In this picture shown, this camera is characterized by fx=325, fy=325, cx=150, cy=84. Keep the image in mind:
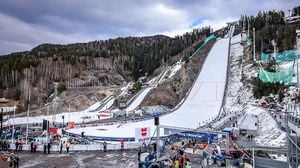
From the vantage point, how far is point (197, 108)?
53625mm

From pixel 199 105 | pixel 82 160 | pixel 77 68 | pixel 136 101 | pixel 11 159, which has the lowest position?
pixel 82 160

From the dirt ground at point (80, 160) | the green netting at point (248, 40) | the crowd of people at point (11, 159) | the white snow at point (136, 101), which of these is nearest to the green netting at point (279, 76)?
the white snow at point (136, 101)

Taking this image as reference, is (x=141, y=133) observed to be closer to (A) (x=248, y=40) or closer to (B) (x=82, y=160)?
(B) (x=82, y=160)

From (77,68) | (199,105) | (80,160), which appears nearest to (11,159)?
(80,160)

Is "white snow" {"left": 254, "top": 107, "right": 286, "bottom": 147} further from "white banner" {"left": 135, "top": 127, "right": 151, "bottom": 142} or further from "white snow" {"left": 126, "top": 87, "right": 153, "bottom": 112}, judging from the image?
"white snow" {"left": 126, "top": 87, "right": 153, "bottom": 112}

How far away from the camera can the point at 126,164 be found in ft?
74.0

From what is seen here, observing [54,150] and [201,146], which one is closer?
[201,146]

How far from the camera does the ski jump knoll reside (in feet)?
129

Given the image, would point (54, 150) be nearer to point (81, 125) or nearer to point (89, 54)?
point (81, 125)

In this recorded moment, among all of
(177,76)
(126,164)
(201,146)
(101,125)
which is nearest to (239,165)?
(201,146)

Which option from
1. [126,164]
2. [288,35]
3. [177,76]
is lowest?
[126,164]

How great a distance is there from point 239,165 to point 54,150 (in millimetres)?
16415

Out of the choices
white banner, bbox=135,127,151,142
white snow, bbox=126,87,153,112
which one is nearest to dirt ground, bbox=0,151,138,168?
white banner, bbox=135,127,151,142

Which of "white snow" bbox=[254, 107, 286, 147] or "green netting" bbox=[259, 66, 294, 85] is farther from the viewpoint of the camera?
"green netting" bbox=[259, 66, 294, 85]
